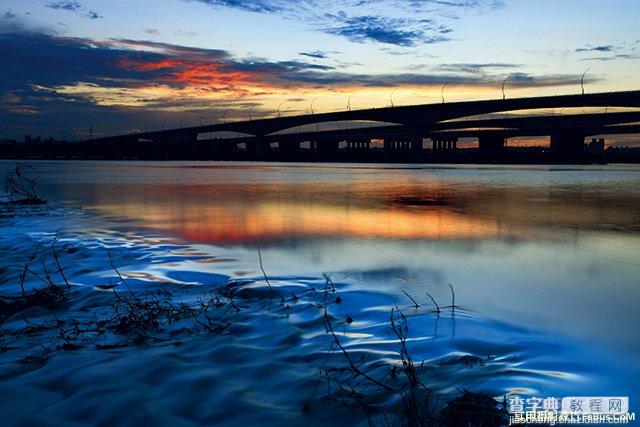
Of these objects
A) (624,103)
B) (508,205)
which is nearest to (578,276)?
(508,205)

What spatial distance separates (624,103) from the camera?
72.0 metres

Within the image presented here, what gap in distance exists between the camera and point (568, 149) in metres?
93.1

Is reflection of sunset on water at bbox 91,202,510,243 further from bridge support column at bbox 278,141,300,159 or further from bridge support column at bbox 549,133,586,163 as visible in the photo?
bridge support column at bbox 278,141,300,159

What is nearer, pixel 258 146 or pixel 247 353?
pixel 247 353

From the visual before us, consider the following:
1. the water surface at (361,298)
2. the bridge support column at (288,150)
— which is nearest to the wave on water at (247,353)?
the water surface at (361,298)

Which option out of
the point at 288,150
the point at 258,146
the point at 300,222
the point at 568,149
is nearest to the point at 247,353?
the point at 300,222

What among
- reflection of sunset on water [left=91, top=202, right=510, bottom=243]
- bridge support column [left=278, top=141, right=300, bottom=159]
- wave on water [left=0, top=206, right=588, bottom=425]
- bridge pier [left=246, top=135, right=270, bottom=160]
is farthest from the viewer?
bridge support column [left=278, top=141, right=300, bottom=159]

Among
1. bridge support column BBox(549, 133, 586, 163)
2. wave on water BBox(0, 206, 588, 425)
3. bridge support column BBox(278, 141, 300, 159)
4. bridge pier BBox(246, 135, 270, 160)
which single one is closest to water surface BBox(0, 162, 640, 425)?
wave on water BBox(0, 206, 588, 425)

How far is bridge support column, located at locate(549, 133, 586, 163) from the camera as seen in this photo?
304 ft

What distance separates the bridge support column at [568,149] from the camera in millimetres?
92750

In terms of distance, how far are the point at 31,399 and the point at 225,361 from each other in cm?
130

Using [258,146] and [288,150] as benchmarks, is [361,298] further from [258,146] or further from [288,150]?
[288,150]

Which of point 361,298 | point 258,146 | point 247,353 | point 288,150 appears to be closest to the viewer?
point 247,353

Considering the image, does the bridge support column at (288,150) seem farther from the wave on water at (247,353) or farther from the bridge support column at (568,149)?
the wave on water at (247,353)
